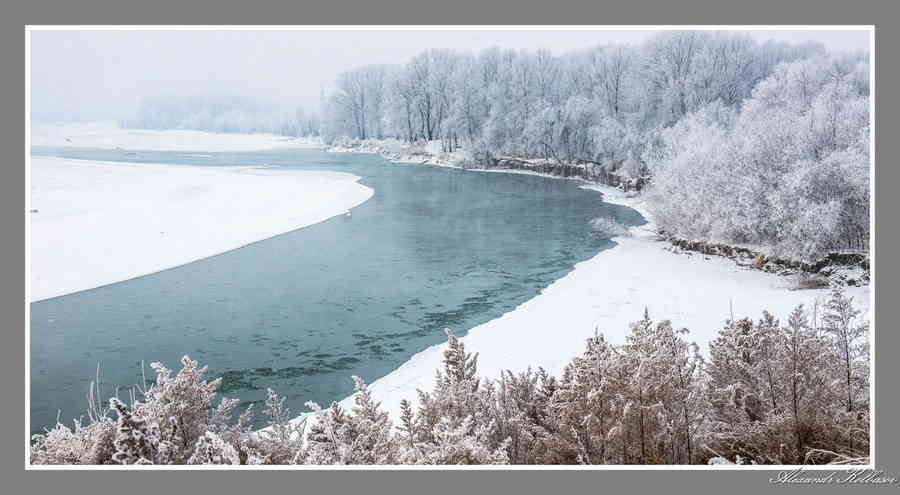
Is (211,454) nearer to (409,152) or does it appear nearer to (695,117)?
(695,117)

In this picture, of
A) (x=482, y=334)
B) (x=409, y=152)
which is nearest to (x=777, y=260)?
(x=482, y=334)

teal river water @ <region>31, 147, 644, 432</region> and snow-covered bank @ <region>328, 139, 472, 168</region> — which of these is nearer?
teal river water @ <region>31, 147, 644, 432</region>

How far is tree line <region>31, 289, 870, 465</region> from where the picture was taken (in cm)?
459

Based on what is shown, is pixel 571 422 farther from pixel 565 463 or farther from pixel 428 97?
pixel 428 97

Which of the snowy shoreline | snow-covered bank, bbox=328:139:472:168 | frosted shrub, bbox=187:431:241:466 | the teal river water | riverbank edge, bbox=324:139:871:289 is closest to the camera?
frosted shrub, bbox=187:431:241:466

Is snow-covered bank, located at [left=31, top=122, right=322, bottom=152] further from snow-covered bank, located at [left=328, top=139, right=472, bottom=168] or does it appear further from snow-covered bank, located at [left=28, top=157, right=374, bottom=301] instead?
snow-covered bank, located at [left=328, top=139, right=472, bottom=168]

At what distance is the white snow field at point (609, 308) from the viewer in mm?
8016

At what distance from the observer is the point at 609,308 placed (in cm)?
1019

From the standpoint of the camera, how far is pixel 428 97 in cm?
2130

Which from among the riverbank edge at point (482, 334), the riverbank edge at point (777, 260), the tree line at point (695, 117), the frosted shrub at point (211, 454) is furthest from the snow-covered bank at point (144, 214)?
the riverbank edge at point (777, 260)

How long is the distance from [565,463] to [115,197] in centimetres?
1455

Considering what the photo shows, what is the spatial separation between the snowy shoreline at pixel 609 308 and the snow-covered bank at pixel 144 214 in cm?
570

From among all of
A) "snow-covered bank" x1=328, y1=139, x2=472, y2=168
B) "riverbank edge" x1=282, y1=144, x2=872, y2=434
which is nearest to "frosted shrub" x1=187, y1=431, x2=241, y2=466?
"riverbank edge" x1=282, y1=144, x2=872, y2=434

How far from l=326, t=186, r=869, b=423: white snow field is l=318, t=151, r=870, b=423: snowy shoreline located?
0.5 inches
